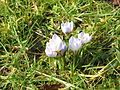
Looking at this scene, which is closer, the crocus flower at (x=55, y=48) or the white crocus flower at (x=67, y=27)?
the crocus flower at (x=55, y=48)

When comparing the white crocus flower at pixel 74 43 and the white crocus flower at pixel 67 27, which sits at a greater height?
the white crocus flower at pixel 67 27

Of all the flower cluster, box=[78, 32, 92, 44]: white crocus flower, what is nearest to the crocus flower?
the flower cluster

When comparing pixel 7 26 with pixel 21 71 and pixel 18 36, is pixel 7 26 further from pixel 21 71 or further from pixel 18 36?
pixel 21 71

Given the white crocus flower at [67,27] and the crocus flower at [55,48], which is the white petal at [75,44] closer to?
the crocus flower at [55,48]

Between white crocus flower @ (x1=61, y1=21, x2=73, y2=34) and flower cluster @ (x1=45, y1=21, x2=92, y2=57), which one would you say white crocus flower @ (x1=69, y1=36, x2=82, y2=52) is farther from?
white crocus flower @ (x1=61, y1=21, x2=73, y2=34)

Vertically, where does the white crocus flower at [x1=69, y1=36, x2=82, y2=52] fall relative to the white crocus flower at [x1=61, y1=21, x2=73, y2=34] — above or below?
below

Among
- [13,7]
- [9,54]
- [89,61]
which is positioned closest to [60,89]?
[89,61]

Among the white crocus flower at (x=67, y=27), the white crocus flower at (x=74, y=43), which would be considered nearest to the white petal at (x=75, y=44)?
the white crocus flower at (x=74, y=43)

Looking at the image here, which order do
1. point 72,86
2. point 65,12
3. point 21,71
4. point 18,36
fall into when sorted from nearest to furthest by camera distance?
point 72,86 < point 21,71 < point 18,36 < point 65,12
